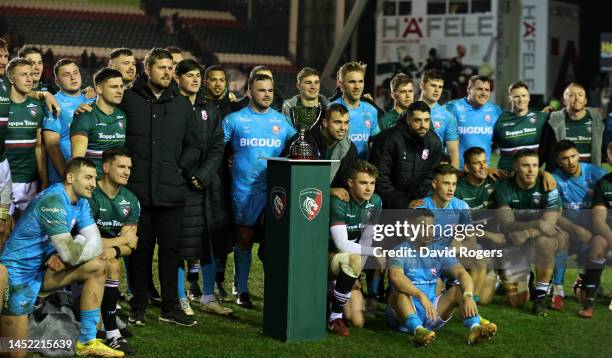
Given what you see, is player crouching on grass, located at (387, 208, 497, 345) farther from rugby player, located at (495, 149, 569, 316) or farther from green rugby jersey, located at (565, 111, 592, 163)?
green rugby jersey, located at (565, 111, 592, 163)

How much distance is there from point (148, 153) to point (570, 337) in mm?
3076

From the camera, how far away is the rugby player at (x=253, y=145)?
6.67 metres

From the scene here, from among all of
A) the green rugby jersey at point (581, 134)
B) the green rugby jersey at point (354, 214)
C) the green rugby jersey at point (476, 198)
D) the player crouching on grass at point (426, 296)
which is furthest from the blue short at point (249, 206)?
the green rugby jersey at point (581, 134)

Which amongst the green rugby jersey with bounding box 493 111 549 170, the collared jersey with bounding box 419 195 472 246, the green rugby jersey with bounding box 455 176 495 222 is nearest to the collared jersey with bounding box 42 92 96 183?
the collared jersey with bounding box 419 195 472 246

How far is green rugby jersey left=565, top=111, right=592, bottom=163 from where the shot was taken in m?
7.61

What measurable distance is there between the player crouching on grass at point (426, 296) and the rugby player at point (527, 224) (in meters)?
1.06

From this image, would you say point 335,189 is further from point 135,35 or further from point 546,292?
point 135,35

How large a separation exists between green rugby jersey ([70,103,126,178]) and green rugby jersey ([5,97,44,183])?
77 centimetres

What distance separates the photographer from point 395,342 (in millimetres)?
5879

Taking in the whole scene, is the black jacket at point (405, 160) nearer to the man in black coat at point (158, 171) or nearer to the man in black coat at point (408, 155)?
the man in black coat at point (408, 155)

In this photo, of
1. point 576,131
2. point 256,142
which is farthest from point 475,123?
point 256,142

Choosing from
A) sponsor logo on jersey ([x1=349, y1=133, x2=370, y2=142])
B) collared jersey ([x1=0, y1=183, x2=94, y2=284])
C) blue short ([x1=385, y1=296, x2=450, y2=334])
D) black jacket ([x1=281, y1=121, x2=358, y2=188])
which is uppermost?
sponsor logo on jersey ([x1=349, y1=133, x2=370, y2=142])

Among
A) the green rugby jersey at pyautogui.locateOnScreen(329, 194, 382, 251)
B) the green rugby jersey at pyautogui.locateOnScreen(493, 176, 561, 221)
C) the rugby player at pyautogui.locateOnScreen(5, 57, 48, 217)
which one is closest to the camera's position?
the green rugby jersey at pyautogui.locateOnScreen(329, 194, 382, 251)

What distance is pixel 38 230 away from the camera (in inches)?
200
